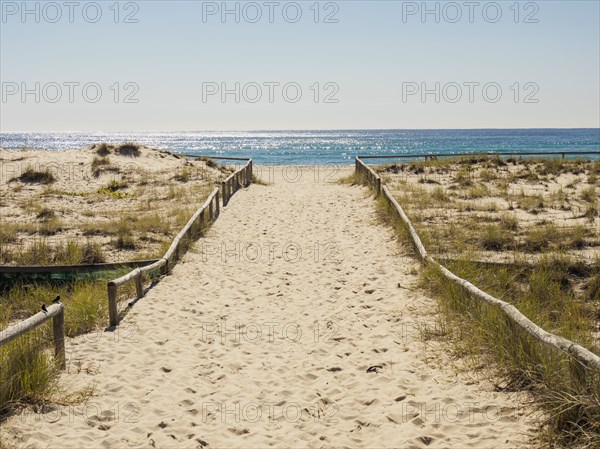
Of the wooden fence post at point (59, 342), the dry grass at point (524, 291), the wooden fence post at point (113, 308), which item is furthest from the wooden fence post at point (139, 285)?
the dry grass at point (524, 291)

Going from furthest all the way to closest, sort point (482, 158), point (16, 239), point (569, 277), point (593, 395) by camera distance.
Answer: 1. point (482, 158)
2. point (16, 239)
3. point (569, 277)
4. point (593, 395)

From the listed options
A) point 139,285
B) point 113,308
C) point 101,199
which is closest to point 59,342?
point 113,308

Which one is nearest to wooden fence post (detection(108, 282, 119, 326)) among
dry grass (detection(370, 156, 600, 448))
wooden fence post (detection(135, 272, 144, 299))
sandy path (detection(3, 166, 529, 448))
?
sandy path (detection(3, 166, 529, 448))

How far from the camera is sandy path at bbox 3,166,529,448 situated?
529 centimetres

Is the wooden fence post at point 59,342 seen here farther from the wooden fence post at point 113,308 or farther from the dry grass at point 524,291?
the dry grass at point 524,291

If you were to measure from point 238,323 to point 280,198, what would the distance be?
1477 cm

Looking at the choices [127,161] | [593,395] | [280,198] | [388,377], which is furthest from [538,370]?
[127,161]

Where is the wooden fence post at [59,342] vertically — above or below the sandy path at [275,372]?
above

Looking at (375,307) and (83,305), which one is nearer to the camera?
(83,305)

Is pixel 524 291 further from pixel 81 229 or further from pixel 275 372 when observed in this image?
pixel 81 229

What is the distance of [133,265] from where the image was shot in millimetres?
11023

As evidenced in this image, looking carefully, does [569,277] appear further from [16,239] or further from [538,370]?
[16,239]

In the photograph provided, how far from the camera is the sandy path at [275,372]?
529 cm

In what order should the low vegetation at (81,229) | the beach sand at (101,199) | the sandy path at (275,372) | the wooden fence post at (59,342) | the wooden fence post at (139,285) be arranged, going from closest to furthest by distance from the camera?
the sandy path at (275,372), the low vegetation at (81,229), the wooden fence post at (59,342), the wooden fence post at (139,285), the beach sand at (101,199)
